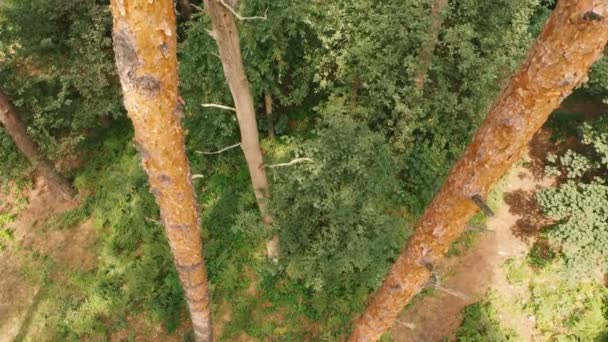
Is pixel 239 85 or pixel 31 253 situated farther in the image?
pixel 31 253

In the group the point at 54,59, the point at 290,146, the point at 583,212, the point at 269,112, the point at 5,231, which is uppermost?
the point at 54,59

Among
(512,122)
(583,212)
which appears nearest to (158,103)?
(512,122)

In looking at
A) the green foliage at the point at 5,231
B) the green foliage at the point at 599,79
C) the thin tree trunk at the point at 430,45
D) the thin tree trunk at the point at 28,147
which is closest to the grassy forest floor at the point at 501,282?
the green foliage at the point at 599,79

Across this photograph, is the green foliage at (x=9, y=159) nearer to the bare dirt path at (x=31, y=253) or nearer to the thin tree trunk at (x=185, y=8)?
the bare dirt path at (x=31, y=253)

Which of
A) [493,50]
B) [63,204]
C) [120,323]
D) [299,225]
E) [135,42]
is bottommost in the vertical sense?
[120,323]

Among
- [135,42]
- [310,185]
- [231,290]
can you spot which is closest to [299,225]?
[310,185]

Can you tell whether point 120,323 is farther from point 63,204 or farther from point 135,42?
point 135,42

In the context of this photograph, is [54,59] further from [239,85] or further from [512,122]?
[512,122]

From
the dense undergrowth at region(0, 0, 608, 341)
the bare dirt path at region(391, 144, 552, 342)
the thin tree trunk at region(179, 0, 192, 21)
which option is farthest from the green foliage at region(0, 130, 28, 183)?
the bare dirt path at region(391, 144, 552, 342)
